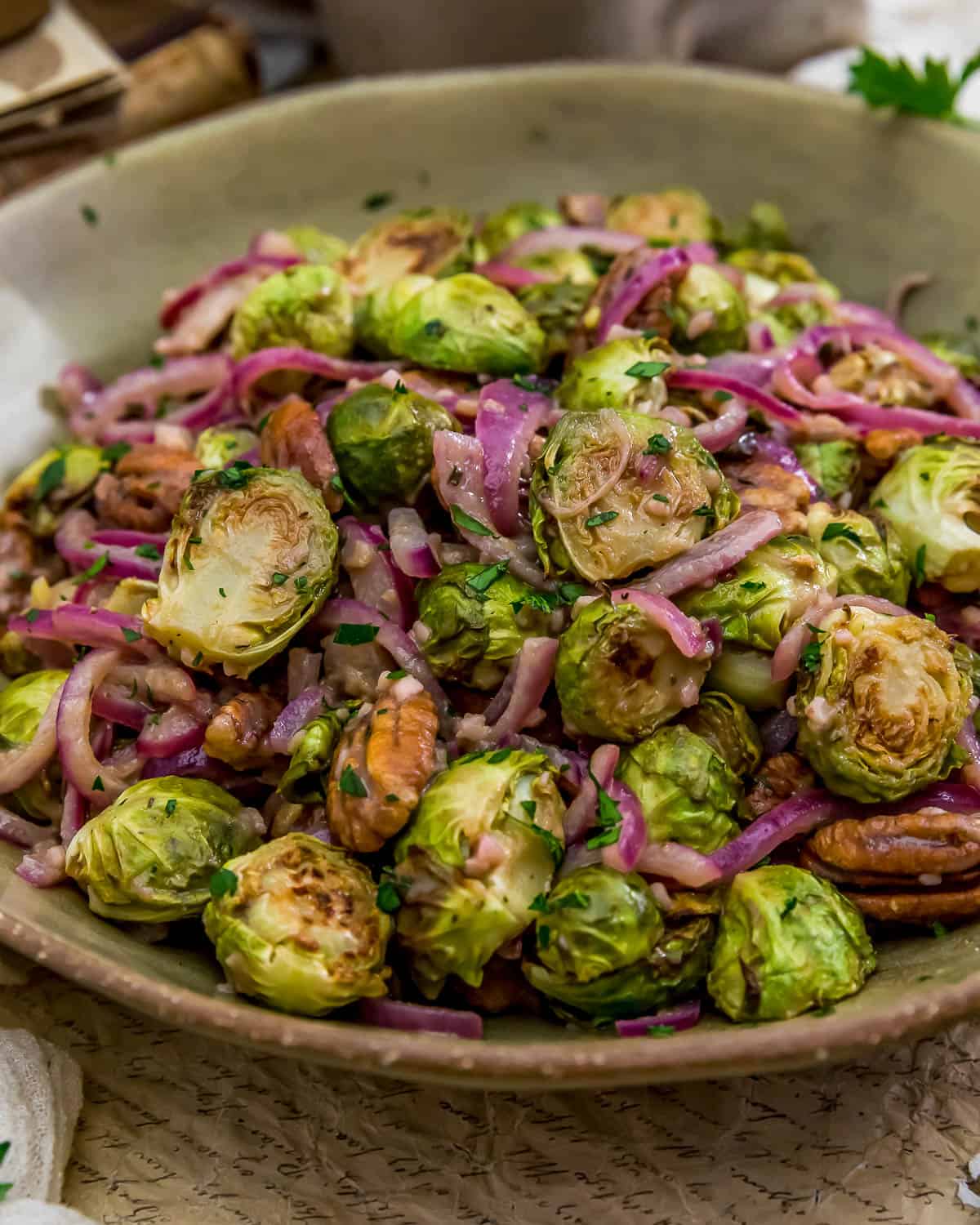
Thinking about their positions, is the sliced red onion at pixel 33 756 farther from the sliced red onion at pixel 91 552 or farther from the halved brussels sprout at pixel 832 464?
the halved brussels sprout at pixel 832 464

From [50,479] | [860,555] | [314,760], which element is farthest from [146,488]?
[860,555]

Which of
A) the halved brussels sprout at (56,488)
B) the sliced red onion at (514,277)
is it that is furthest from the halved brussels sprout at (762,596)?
the halved brussels sprout at (56,488)

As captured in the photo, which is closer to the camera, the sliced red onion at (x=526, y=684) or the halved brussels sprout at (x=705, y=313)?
the sliced red onion at (x=526, y=684)

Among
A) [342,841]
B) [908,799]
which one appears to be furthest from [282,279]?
[908,799]

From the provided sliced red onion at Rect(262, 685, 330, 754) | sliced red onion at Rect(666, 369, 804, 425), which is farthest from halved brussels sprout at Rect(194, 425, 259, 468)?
sliced red onion at Rect(666, 369, 804, 425)

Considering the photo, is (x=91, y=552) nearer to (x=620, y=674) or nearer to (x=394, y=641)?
(x=394, y=641)

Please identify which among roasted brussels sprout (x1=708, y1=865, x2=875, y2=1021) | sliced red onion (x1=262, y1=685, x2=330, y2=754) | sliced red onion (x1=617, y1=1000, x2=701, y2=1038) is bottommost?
sliced red onion (x1=617, y1=1000, x2=701, y2=1038)

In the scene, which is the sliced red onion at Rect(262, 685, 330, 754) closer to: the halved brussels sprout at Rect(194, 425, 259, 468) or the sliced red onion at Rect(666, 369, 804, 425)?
the halved brussels sprout at Rect(194, 425, 259, 468)
